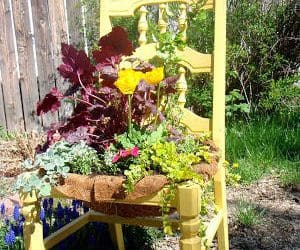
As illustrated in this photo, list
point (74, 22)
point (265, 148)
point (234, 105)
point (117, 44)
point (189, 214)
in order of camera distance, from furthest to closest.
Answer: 1. point (74, 22)
2. point (234, 105)
3. point (265, 148)
4. point (117, 44)
5. point (189, 214)

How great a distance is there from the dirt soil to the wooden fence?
105 centimetres

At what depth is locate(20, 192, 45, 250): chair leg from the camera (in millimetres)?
1317

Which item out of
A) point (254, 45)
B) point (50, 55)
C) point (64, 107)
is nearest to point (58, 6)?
point (50, 55)

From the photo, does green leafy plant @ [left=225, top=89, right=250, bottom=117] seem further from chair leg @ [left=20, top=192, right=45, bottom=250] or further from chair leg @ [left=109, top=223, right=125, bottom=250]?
chair leg @ [left=20, top=192, right=45, bottom=250]

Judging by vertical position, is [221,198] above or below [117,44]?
below

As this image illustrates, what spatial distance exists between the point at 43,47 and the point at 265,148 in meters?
2.22

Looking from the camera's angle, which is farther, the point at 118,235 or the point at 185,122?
the point at 118,235

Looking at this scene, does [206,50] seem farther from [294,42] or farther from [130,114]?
[130,114]

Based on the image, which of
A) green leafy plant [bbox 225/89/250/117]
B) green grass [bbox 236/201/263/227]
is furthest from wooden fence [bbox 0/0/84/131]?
green grass [bbox 236/201/263/227]

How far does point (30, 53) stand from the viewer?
4297 mm

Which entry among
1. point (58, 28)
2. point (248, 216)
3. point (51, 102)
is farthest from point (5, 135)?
point (51, 102)

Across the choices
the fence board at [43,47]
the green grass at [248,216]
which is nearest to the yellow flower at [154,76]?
the green grass at [248,216]

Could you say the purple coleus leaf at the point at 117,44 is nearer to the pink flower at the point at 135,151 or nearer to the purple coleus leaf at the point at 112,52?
the purple coleus leaf at the point at 112,52

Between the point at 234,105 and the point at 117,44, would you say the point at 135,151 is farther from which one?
the point at 234,105
